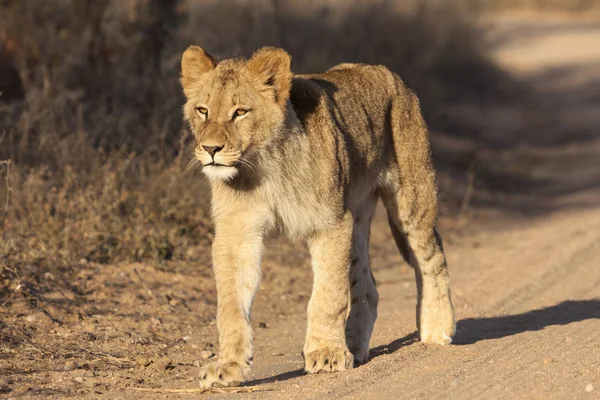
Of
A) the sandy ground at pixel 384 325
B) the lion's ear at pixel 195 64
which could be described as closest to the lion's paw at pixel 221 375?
the sandy ground at pixel 384 325

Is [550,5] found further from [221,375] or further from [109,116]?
[221,375]

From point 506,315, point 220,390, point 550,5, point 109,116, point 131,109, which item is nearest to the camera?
point 220,390

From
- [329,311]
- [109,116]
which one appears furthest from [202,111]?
[109,116]

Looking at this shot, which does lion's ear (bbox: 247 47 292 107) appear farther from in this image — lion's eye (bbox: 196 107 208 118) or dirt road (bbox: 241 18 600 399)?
dirt road (bbox: 241 18 600 399)

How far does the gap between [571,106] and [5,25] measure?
12.4 metres

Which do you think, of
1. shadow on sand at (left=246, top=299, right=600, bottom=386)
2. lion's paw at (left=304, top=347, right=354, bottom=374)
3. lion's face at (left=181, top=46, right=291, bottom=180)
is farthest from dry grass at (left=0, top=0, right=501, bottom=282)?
lion's paw at (left=304, top=347, right=354, bottom=374)

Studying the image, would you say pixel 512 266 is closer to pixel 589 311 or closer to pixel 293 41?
pixel 589 311

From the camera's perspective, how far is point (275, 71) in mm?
5672

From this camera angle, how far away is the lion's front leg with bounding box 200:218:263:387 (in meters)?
5.29

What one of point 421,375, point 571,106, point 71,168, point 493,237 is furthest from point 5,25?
point 571,106

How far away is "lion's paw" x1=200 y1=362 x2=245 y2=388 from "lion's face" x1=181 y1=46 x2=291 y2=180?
92cm

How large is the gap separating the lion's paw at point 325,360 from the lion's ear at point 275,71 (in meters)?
1.28

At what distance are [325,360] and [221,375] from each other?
2.03ft

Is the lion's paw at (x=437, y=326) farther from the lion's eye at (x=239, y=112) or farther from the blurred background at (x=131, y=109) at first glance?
the blurred background at (x=131, y=109)
